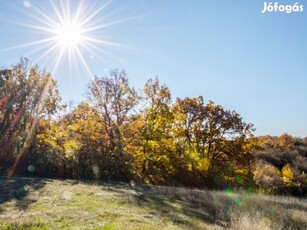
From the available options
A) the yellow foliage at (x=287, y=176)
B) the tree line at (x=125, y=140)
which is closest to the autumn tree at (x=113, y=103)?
the tree line at (x=125, y=140)

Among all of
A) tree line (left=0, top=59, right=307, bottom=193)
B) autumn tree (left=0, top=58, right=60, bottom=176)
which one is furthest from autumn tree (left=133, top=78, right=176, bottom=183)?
autumn tree (left=0, top=58, right=60, bottom=176)

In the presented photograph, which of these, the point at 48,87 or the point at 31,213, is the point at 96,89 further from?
the point at 31,213

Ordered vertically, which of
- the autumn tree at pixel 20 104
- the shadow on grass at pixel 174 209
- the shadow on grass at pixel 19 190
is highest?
the autumn tree at pixel 20 104

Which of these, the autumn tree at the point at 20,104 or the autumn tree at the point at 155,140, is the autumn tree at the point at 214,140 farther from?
the autumn tree at the point at 20,104

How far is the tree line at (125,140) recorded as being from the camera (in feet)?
94.5

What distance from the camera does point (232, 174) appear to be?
130 feet

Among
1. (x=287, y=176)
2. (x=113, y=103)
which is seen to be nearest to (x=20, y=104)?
(x=113, y=103)

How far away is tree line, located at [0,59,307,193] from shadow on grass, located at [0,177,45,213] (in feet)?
21.6

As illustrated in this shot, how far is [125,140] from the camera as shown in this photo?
35.4 meters

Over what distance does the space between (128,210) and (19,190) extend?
21.5 feet

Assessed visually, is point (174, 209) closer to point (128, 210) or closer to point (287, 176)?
point (128, 210)

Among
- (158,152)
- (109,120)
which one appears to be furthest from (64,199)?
(158,152)

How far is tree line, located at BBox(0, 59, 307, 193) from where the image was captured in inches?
1134

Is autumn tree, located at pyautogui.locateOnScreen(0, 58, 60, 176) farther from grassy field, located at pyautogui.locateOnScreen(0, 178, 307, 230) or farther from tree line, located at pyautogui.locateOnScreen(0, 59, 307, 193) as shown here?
grassy field, located at pyautogui.locateOnScreen(0, 178, 307, 230)
